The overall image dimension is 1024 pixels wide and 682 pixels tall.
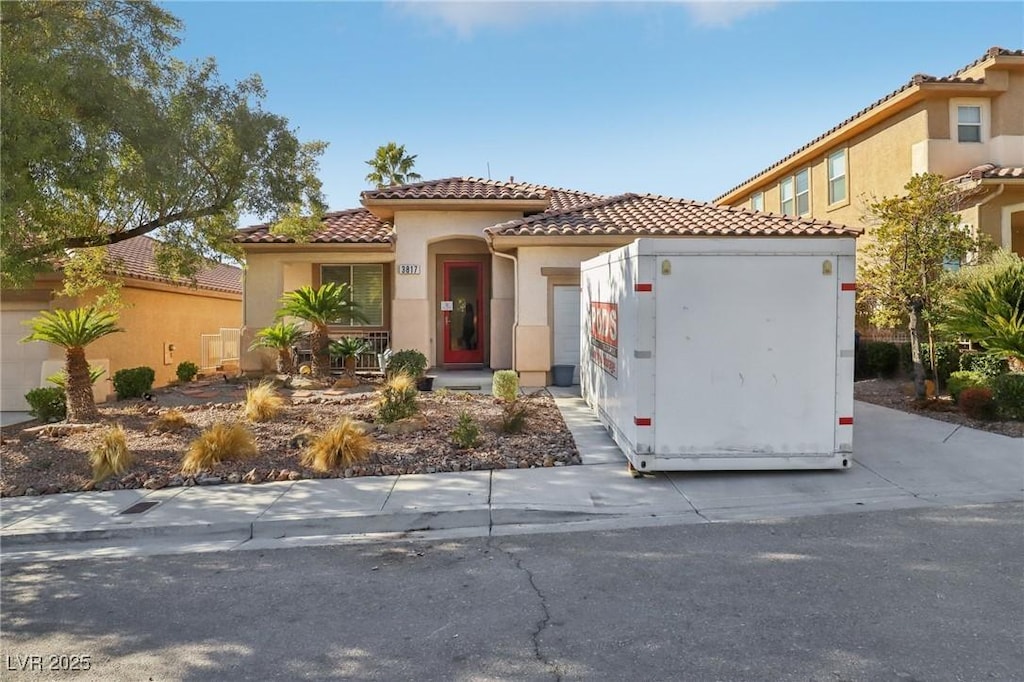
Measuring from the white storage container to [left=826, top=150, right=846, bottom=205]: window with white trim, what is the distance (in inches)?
541

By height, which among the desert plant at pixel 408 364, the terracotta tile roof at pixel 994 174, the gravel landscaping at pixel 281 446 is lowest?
the gravel landscaping at pixel 281 446

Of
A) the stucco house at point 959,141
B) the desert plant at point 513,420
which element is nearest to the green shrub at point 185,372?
the desert plant at point 513,420

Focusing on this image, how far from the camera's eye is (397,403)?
10.1 m

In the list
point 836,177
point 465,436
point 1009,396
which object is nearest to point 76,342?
point 465,436

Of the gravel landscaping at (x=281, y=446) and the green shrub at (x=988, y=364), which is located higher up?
the green shrub at (x=988, y=364)

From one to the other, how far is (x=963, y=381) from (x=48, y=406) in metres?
15.8

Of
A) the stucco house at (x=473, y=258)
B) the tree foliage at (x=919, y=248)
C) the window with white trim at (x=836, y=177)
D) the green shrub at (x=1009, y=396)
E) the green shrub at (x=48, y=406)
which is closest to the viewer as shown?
the green shrub at (x=1009, y=396)

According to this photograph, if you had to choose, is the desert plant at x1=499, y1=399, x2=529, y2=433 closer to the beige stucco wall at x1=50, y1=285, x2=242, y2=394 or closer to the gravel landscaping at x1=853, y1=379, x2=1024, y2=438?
the gravel landscaping at x1=853, y1=379, x2=1024, y2=438

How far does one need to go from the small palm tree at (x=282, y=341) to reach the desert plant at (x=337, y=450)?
7.06m

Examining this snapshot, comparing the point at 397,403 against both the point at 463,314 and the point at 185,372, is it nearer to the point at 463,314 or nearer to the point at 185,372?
the point at 463,314

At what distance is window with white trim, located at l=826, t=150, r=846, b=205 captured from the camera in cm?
1903

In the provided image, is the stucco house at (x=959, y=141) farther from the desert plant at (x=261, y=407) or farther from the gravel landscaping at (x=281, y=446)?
the desert plant at (x=261, y=407)

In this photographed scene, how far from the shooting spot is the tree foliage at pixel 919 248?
11125 mm

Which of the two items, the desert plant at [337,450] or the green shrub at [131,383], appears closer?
the desert plant at [337,450]
